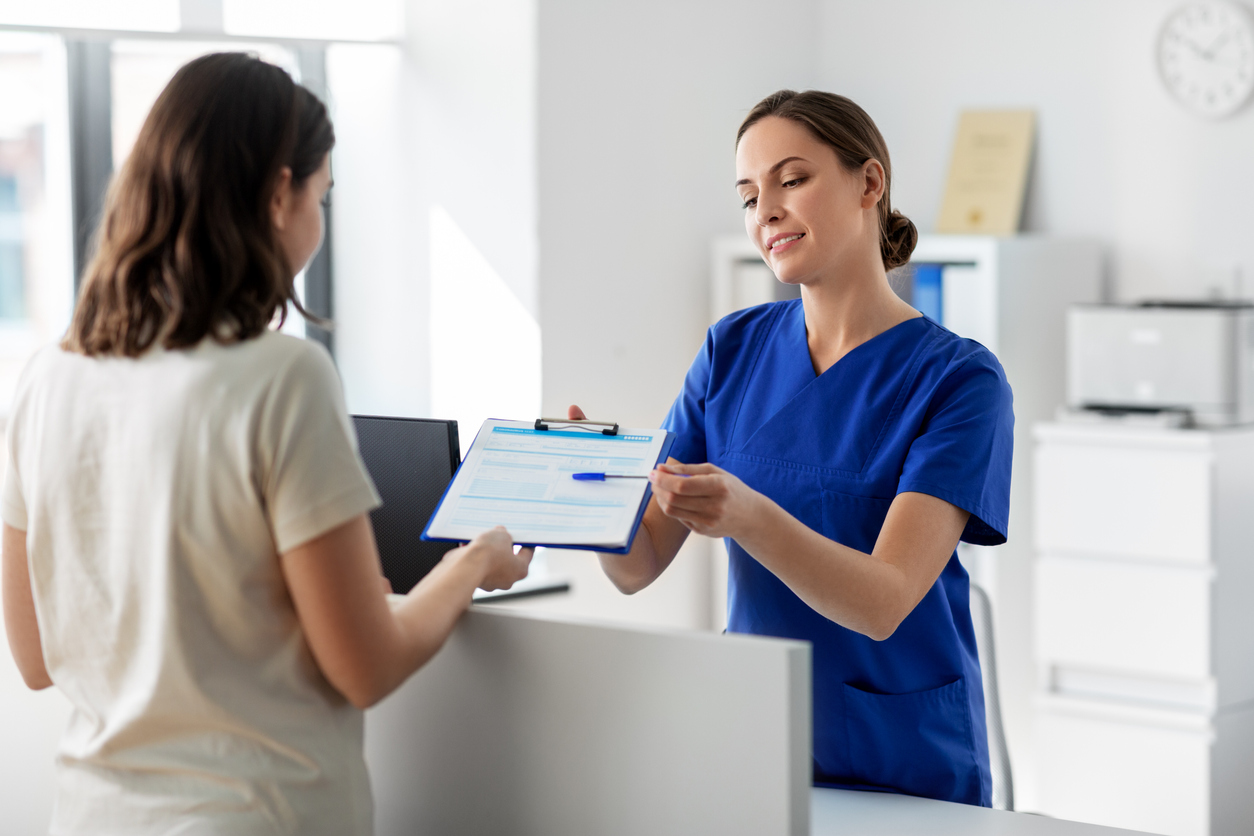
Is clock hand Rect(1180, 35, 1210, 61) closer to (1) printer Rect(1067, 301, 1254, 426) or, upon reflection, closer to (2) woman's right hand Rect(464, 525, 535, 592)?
(1) printer Rect(1067, 301, 1254, 426)

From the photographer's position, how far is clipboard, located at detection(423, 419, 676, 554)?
125cm

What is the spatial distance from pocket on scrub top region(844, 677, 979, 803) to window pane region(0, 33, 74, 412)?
245cm

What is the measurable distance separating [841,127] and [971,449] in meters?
0.40

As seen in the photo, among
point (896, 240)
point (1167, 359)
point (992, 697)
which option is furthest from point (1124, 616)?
point (896, 240)

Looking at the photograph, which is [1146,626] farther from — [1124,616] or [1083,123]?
[1083,123]

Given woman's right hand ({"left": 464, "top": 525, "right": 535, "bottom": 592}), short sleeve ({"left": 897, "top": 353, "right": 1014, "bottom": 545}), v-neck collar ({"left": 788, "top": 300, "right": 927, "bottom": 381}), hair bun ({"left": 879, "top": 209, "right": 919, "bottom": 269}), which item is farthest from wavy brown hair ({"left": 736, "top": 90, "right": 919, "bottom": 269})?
woman's right hand ({"left": 464, "top": 525, "right": 535, "bottom": 592})

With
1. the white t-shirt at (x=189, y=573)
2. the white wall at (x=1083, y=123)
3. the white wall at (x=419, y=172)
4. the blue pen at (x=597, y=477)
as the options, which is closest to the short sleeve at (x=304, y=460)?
the white t-shirt at (x=189, y=573)

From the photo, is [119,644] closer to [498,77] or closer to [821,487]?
[821,487]

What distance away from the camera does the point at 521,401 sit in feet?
11.4

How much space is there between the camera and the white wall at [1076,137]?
3.54 m

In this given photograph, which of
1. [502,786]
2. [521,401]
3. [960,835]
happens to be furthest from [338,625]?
[521,401]

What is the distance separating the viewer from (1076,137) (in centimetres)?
376

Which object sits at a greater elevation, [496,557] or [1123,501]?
[496,557]

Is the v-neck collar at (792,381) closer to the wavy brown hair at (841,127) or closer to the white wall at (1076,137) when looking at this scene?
the wavy brown hair at (841,127)
